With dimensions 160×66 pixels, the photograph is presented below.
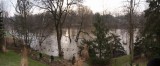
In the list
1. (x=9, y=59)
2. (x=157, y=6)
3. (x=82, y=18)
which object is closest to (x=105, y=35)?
(x=157, y=6)

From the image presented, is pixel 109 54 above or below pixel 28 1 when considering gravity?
below

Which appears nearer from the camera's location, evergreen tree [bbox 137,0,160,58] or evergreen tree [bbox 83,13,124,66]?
evergreen tree [bbox 137,0,160,58]

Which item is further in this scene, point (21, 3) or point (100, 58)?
point (21, 3)

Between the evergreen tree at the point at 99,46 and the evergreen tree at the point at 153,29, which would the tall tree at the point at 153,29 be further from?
the evergreen tree at the point at 99,46

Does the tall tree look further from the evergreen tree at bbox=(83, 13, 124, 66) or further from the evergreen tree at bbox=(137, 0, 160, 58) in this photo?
the evergreen tree at bbox=(83, 13, 124, 66)

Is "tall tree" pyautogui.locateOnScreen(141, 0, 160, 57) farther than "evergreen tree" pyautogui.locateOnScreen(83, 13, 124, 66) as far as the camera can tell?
No

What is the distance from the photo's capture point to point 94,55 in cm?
2903

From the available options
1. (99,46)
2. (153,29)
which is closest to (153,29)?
(153,29)

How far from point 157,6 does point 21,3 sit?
62.5ft

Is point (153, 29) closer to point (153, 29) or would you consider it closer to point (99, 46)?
point (153, 29)

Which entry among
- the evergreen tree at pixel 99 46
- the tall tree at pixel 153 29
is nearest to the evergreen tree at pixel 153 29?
the tall tree at pixel 153 29

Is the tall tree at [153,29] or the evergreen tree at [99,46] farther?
the evergreen tree at [99,46]

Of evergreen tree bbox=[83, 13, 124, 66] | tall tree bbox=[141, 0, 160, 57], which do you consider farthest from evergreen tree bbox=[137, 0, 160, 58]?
evergreen tree bbox=[83, 13, 124, 66]

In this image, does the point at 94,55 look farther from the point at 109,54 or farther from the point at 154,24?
the point at 154,24
